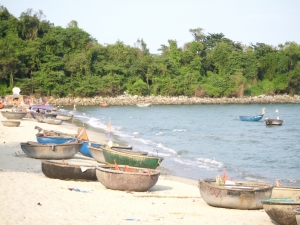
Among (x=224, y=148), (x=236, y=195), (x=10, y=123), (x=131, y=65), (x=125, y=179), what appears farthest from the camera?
(x=131, y=65)

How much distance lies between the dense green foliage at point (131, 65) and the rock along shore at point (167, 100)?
2.25 metres

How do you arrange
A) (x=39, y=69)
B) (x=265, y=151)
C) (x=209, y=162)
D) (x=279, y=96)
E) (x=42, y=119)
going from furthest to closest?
1. (x=279, y=96)
2. (x=39, y=69)
3. (x=42, y=119)
4. (x=265, y=151)
5. (x=209, y=162)

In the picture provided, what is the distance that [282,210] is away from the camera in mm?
9609

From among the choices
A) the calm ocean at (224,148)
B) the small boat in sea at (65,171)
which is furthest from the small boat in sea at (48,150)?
the calm ocean at (224,148)

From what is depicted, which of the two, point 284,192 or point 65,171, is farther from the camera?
point 65,171

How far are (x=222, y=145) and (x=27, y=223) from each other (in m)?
22.2

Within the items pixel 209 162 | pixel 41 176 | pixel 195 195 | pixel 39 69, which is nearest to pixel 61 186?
pixel 41 176

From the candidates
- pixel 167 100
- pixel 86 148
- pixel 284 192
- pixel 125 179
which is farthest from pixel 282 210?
pixel 167 100

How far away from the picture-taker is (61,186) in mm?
12930

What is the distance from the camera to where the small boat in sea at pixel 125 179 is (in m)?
13.0

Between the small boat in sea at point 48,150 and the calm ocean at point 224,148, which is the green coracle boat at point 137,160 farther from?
the calm ocean at point 224,148

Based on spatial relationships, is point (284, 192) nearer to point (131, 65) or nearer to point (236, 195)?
point (236, 195)

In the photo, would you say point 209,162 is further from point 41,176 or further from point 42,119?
point 42,119

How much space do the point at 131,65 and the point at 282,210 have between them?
8182 centimetres
